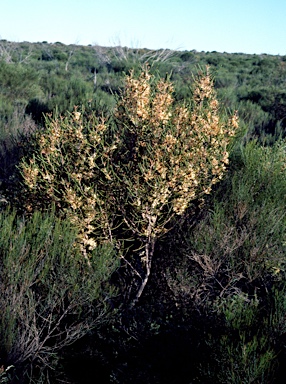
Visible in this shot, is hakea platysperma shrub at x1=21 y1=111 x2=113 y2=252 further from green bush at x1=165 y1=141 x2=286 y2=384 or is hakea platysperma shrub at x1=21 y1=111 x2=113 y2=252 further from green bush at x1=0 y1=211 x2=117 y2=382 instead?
green bush at x1=165 y1=141 x2=286 y2=384

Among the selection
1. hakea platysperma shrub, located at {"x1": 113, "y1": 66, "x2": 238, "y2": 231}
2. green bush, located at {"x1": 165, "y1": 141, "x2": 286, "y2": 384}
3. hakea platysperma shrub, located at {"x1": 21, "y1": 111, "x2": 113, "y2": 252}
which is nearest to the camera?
hakea platysperma shrub, located at {"x1": 113, "y1": 66, "x2": 238, "y2": 231}

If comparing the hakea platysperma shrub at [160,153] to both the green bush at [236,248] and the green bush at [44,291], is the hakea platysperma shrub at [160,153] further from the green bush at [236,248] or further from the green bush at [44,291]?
the green bush at [44,291]

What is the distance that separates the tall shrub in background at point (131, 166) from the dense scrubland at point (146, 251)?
0.02m

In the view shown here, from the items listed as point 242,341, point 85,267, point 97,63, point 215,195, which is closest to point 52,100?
point 215,195

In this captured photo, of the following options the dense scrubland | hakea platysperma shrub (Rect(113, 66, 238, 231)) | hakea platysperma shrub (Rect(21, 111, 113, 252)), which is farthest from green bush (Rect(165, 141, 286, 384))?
hakea platysperma shrub (Rect(21, 111, 113, 252))

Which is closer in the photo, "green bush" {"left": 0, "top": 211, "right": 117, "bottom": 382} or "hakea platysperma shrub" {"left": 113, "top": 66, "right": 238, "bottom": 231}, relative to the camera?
"green bush" {"left": 0, "top": 211, "right": 117, "bottom": 382}

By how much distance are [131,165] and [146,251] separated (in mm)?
1202

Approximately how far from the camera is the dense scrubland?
5.02 meters

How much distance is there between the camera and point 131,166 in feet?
21.6

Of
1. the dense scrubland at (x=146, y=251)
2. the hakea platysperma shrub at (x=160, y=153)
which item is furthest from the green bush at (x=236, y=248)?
the hakea platysperma shrub at (x=160, y=153)

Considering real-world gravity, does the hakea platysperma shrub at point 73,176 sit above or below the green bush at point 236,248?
above

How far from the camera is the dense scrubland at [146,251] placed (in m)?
5.02

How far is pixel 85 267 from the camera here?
5.97 m

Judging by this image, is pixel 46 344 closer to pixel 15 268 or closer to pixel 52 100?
pixel 15 268
